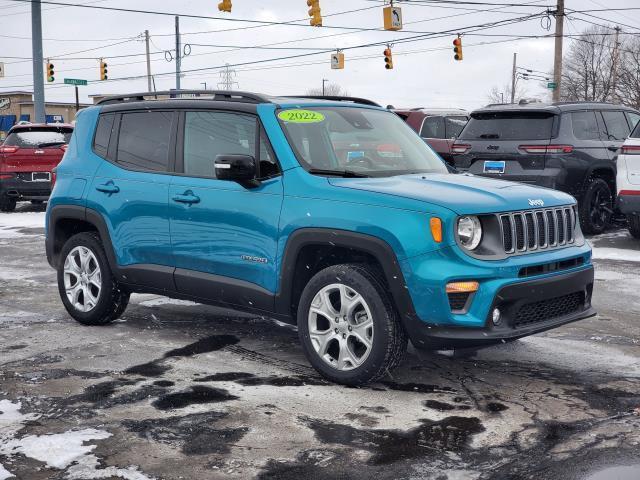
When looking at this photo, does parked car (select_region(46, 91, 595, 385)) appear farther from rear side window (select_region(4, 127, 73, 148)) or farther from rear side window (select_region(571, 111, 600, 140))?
rear side window (select_region(4, 127, 73, 148))

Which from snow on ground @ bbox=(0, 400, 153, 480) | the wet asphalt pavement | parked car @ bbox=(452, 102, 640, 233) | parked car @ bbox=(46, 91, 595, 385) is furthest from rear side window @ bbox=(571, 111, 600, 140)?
snow on ground @ bbox=(0, 400, 153, 480)

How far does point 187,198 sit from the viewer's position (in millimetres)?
6086

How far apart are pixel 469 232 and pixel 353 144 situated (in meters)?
1.30

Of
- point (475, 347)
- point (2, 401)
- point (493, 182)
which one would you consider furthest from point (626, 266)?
point (2, 401)

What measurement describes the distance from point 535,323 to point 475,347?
17.6 inches

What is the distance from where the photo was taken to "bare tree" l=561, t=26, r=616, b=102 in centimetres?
9075

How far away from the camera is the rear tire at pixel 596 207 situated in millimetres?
12758

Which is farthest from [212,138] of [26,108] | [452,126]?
[26,108]

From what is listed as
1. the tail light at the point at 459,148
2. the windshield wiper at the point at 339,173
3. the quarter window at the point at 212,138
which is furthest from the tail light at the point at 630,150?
the quarter window at the point at 212,138

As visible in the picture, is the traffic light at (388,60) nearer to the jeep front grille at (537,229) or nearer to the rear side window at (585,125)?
the rear side window at (585,125)

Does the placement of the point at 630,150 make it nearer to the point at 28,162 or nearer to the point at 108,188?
the point at 108,188

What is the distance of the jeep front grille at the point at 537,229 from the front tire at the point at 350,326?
806 millimetres

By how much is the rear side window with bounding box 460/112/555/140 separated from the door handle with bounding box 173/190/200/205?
742 centimetres

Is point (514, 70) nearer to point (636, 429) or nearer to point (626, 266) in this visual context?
point (626, 266)
